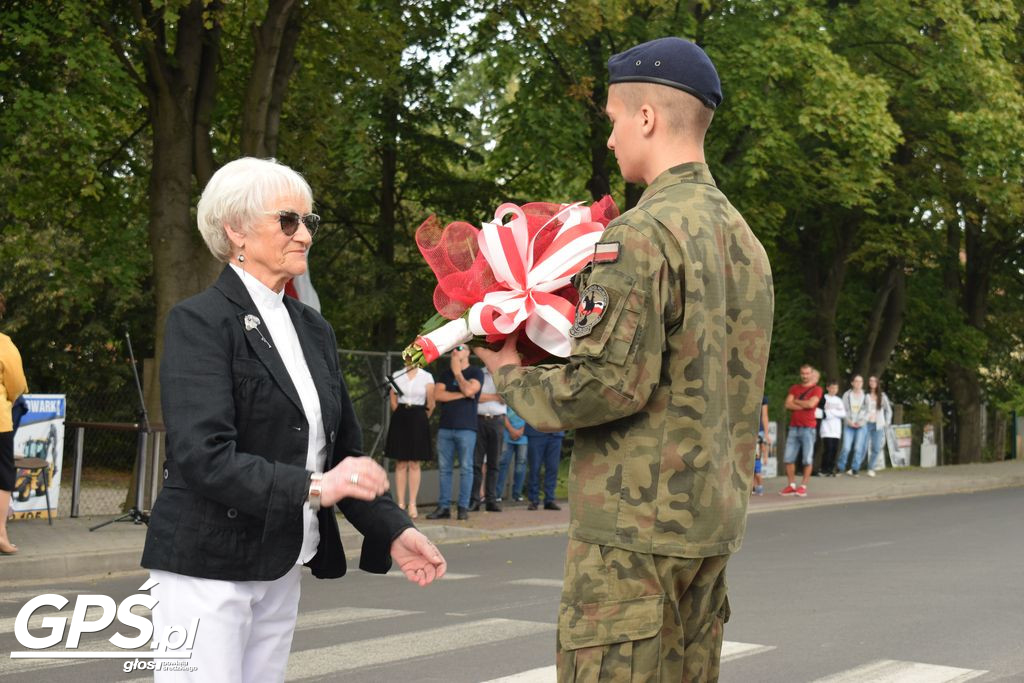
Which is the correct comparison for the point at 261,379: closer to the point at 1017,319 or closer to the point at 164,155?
the point at 164,155

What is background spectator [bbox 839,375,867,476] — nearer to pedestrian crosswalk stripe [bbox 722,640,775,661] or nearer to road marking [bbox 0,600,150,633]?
pedestrian crosswalk stripe [bbox 722,640,775,661]

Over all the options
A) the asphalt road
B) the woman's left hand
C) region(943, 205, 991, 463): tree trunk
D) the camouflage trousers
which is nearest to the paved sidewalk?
the asphalt road

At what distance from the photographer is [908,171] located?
93.5ft

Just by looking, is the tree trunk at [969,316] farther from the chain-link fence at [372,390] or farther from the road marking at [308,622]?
the road marking at [308,622]

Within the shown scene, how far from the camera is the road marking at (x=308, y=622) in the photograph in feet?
23.8

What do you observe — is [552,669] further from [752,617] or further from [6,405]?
[6,405]

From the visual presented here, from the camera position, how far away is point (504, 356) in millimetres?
3158

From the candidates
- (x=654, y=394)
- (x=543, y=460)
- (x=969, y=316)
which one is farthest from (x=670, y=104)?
(x=969, y=316)

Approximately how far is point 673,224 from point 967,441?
34.6m

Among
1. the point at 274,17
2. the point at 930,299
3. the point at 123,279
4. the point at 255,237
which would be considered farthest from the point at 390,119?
the point at 255,237

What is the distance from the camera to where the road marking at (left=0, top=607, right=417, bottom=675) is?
7250 mm

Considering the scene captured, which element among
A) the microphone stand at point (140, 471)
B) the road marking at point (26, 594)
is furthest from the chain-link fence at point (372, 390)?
the road marking at point (26, 594)

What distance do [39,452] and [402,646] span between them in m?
8.00

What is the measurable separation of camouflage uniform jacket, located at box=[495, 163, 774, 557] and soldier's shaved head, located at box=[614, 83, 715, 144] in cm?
19
